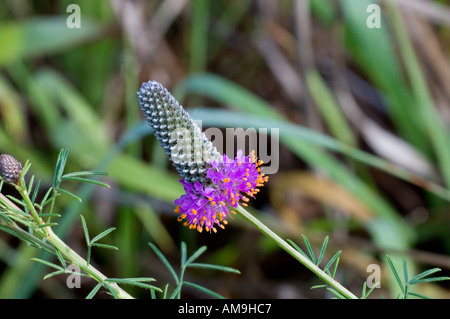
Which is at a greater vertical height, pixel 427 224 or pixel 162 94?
pixel 162 94

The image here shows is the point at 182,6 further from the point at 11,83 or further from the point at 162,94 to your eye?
the point at 162,94

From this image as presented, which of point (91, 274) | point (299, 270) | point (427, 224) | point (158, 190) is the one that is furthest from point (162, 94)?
point (427, 224)

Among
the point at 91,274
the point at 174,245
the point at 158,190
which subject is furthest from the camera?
the point at 174,245

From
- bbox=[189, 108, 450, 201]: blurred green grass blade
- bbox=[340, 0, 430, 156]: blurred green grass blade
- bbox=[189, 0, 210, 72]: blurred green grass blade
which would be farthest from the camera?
bbox=[189, 0, 210, 72]: blurred green grass blade

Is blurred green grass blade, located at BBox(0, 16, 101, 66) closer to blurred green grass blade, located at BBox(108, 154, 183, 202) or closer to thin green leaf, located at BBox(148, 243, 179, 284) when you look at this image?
blurred green grass blade, located at BBox(108, 154, 183, 202)

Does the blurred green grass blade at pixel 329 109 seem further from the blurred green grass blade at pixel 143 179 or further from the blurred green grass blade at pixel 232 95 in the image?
the blurred green grass blade at pixel 143 179

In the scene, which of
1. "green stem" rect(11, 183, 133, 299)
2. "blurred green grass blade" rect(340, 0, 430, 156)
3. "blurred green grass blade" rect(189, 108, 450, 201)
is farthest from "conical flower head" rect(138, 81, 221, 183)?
"blurred green grass blade" rect(340, 0, 430, 156)

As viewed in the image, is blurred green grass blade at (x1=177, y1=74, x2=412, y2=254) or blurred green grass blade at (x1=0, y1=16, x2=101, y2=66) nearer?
blurred green grass blade at (x1=177, y1=74, x2=412, y2=254)
